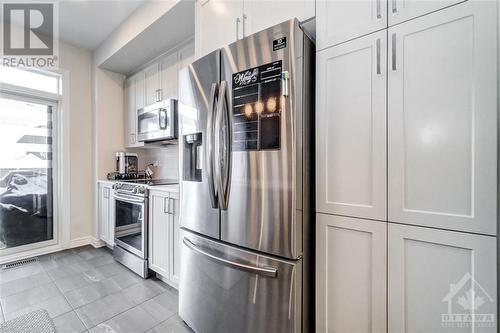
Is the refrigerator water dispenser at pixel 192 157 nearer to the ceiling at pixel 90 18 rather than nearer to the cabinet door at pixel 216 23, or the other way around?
the cabinet door at pixel 216 23

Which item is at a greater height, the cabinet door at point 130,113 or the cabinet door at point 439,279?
the cabinet door at point 130,113

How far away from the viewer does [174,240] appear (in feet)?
6.78

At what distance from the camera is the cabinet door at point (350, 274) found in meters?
1.03

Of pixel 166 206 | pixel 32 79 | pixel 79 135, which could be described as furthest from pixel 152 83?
pixel 166 206

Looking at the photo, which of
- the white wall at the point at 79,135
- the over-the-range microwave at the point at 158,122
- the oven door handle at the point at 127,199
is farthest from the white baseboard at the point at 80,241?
the over-the-range microwave at the point at 158,122

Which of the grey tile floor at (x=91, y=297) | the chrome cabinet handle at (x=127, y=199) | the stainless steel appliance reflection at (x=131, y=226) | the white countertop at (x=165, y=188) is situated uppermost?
the white countertop at (x=165, y=188)

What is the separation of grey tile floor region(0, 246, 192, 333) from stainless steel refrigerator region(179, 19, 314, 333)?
0.48 m

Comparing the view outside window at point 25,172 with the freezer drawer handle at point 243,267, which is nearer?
the freezer drawer handle at point 243,267

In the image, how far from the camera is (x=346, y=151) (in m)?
1.12

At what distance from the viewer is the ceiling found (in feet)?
7.82

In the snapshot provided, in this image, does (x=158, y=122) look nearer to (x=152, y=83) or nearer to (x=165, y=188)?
(x=152, y=83)

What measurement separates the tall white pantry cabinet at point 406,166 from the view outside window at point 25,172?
12.2 ft

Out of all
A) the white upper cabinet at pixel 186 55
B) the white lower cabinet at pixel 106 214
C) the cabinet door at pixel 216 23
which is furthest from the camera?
the white lower cabinet at pixel 106 214

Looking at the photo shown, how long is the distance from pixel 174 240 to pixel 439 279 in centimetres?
189
